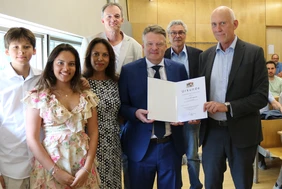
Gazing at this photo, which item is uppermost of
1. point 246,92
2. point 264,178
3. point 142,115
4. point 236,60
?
point 236,60

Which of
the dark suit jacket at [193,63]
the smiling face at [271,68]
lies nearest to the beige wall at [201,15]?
the smiling face at [271,68]

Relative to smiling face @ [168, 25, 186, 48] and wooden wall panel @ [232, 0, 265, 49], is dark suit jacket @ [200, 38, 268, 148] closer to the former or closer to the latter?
smiling face @ [168, 25, 186, 48]

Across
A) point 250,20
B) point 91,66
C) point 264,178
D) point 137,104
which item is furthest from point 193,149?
point 250,20

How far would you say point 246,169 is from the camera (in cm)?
191

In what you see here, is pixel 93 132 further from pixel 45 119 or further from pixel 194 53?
pixel 194 53

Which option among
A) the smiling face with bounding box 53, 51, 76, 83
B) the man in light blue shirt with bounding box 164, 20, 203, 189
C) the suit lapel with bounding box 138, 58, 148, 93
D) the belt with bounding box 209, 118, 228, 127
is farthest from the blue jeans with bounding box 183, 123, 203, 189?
the smiling face with bounding box 53, 51, 76, 83

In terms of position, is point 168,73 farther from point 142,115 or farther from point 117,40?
point 117,40

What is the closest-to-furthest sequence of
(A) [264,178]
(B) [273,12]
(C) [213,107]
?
(C) [213,107], (A) [264,178], (B) [273,12]

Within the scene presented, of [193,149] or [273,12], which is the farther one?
[273,12]

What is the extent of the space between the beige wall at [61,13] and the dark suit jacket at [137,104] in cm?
93

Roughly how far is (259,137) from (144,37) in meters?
1.12

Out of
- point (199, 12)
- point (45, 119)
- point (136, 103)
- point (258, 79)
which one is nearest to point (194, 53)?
point (258, 79)

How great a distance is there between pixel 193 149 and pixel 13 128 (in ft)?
5.96

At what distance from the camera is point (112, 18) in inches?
93.1
